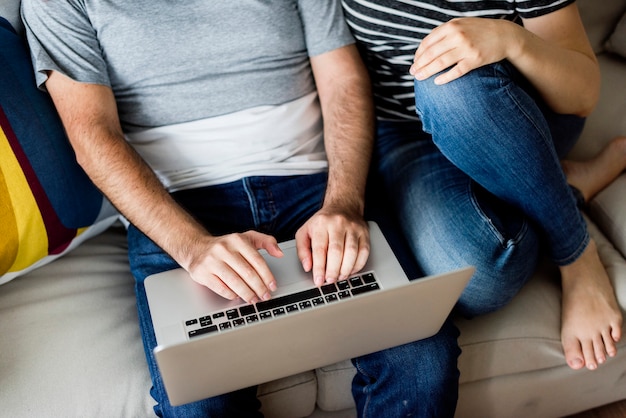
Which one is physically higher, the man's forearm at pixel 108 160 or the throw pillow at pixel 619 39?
the man's forearm at pixel 108 160

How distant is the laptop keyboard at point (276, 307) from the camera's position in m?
0.92

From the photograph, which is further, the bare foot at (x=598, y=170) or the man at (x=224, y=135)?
the bare foot at (x=598, y=170)

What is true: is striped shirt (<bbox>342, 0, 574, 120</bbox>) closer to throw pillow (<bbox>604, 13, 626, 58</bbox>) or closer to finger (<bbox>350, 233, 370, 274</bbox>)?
finger (<bbox>350, 233, 370, 274</bbox>)

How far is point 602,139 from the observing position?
1.49 m

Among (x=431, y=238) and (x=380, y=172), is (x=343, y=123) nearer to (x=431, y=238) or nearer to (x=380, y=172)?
(x=380, y=172)

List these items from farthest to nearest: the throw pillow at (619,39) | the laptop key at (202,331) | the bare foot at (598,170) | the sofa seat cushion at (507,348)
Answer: the throw pillow at (619,39)
the bare foot at (598,170)
the sofa seat cushion at (507,348)
the laptop key at (202,331)

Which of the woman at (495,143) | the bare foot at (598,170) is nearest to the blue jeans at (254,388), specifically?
the woman at (495,143)

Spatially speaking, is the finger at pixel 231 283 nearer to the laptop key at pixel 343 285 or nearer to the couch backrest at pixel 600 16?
the laptop key at pixel 343 285

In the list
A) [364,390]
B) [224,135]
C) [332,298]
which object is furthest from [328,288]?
[224,135]

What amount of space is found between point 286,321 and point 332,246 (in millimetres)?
264

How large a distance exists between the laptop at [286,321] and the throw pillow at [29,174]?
277mm

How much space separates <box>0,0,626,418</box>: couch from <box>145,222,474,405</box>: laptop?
167 mm

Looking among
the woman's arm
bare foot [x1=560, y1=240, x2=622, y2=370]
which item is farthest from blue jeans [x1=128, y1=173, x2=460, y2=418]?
the woman's arm

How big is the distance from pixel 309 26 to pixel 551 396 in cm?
90
